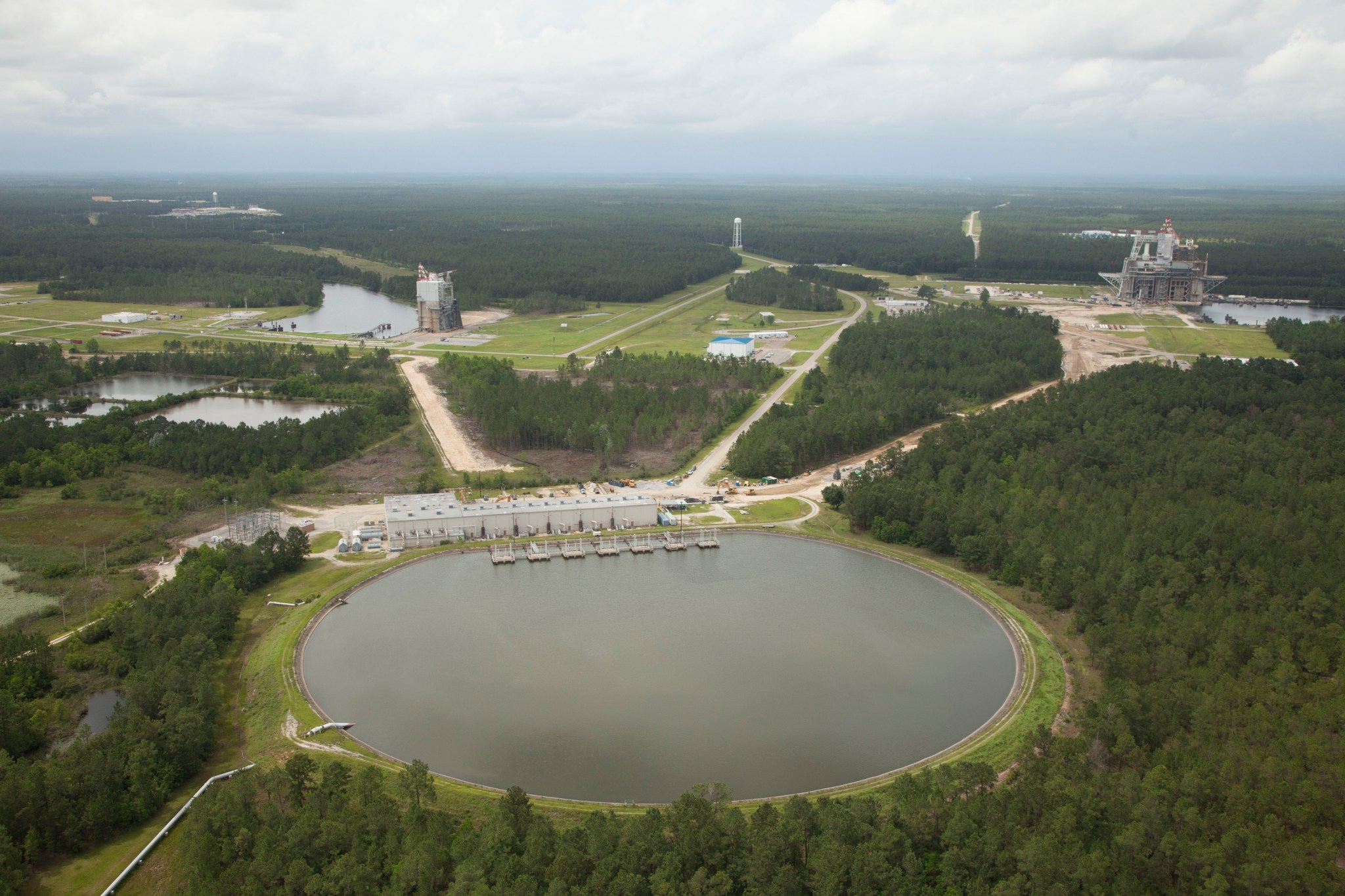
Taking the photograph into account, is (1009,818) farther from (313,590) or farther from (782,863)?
(313,590)

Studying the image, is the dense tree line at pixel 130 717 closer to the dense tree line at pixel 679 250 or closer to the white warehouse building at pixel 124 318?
the white warehouse building at pixel 124 318

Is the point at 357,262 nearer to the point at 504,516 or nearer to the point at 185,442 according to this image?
the point at 185,442

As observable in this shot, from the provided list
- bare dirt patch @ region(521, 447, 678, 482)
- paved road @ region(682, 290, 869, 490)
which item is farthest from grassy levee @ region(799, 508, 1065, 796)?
bare dirt patch @ region(521, 447, 678, 482)

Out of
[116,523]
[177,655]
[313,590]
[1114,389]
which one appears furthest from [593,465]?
[1114,389]

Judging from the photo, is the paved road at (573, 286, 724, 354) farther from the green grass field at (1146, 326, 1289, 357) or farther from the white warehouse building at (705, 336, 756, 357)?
the green grass field at (1146, 326, 1289, 357)

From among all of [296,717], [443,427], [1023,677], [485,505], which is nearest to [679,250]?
[443,427]
